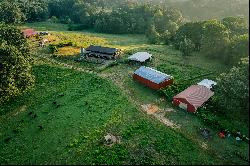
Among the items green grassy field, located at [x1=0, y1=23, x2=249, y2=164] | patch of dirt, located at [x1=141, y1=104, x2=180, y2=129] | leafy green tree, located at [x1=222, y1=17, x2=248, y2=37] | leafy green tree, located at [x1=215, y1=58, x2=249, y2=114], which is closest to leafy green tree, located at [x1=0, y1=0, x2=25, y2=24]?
green grassy field, located at [x1=0, y1=23, x2=249, y2=164]

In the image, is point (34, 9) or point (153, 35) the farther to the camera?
point (34, 9)

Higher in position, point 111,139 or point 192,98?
point 192,98

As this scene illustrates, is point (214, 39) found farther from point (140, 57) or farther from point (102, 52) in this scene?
point (102, 52)

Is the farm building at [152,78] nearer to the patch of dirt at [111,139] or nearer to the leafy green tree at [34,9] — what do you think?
the patch of dirt at [111,139]

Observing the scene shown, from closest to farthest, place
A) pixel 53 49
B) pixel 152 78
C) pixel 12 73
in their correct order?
pixel 12 73, pixel 152 78, pixel 53 49

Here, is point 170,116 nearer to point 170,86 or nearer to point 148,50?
point 170,86

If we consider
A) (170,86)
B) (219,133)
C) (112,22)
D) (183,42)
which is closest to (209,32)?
(183,42)

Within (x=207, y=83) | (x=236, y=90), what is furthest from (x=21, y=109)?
(x=236, y=90)
